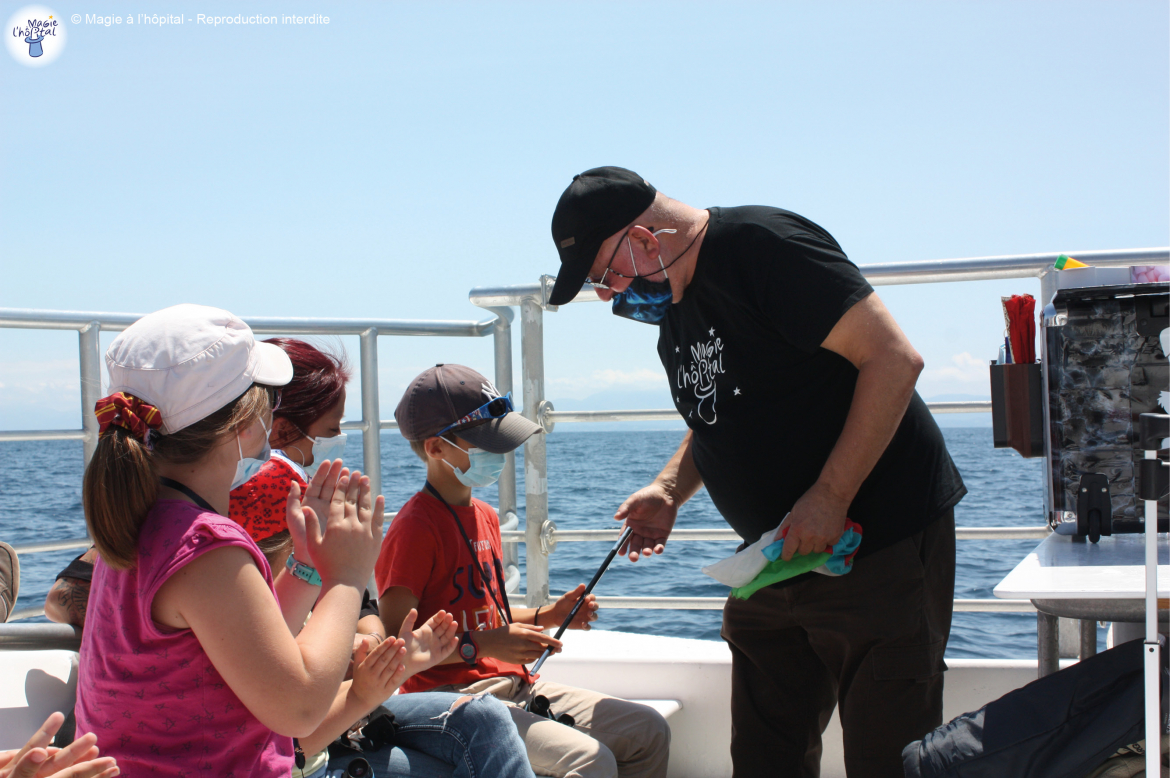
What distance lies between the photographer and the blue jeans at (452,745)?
5.35 ft

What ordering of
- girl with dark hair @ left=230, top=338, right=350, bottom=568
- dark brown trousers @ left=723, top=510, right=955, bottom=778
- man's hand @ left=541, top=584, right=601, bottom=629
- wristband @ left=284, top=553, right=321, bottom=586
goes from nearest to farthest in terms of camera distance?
wristband @ left=284, top=553, right=321, bottom=586, dark brown trousers @ left=723, top=510, right=955, bottom=778, girl with dark hair @ left=230, top=338, right=350, bottom=568, man's hand @ left=541, top=584, right=601, bottom=629

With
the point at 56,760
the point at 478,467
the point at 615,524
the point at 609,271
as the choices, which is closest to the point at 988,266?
the point at 609,271

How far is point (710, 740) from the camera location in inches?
96.3

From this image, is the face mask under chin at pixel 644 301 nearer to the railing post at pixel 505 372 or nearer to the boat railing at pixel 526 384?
the boat railing at pixel 526 384

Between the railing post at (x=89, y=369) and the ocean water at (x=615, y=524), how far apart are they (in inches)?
14.8

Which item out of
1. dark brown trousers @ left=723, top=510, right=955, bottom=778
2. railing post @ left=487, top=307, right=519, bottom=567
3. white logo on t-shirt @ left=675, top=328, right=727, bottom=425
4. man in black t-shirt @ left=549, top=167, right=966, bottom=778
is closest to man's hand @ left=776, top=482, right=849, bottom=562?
man in black t-shirt @ left=549, top=167, right=966, bottom=778

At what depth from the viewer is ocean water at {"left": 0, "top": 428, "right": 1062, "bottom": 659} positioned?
23.3 feet

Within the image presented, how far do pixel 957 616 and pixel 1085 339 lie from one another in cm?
695

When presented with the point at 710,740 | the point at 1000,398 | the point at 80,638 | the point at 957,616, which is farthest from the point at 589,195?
the point at 957,616

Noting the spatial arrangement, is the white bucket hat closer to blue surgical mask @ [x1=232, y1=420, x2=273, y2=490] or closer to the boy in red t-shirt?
blue surgical mask @ [x1=232, y1=420, x2=273, y2=490]

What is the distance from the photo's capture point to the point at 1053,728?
50.6 inches

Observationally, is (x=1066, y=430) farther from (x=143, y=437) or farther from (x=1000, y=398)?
(x=143, y=437)

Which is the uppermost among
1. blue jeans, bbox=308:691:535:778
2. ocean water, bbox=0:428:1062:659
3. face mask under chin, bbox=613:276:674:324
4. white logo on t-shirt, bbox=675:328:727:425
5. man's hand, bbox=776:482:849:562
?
face mask under chin, bbox=613:276:674:324

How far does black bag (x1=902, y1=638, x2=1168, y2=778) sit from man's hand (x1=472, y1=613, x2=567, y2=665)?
836 mm
